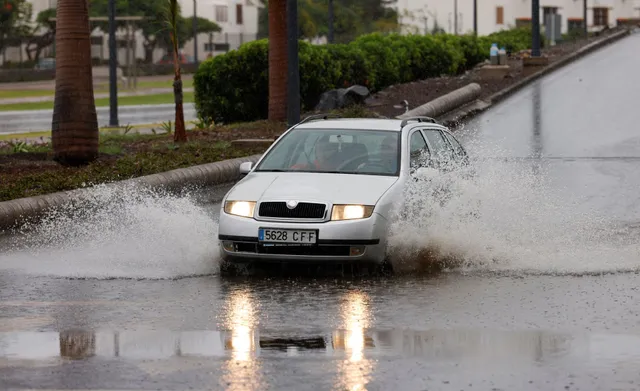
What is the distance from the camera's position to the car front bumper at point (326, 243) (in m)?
11.9

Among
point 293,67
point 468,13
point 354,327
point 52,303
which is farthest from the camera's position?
point 468,13

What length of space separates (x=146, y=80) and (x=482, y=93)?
4591cm

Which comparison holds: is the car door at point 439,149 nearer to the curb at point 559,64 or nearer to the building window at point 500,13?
the curb at point 559,64

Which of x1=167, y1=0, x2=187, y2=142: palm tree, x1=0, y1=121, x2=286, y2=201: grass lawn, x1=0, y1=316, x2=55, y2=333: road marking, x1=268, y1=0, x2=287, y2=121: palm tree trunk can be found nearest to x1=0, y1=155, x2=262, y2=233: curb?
x1=0, y1=121, x2=286, y2=201: grass lawn

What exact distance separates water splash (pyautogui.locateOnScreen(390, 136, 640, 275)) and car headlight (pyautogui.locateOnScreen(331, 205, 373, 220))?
393mm

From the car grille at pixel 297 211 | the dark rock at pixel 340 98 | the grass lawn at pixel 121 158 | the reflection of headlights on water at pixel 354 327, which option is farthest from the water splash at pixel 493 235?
the dark rock at pixel 340 98

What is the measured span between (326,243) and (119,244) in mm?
3192

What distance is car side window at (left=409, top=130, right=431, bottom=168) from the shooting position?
1353 cm

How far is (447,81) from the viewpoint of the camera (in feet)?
124

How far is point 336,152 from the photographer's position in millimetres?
13414

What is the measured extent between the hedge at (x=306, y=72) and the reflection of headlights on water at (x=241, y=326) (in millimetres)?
20290

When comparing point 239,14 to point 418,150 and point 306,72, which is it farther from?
point 418,150

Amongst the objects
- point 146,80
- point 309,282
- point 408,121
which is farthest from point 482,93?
point 146,80

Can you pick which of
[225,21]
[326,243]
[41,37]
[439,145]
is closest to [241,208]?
[326,243]
